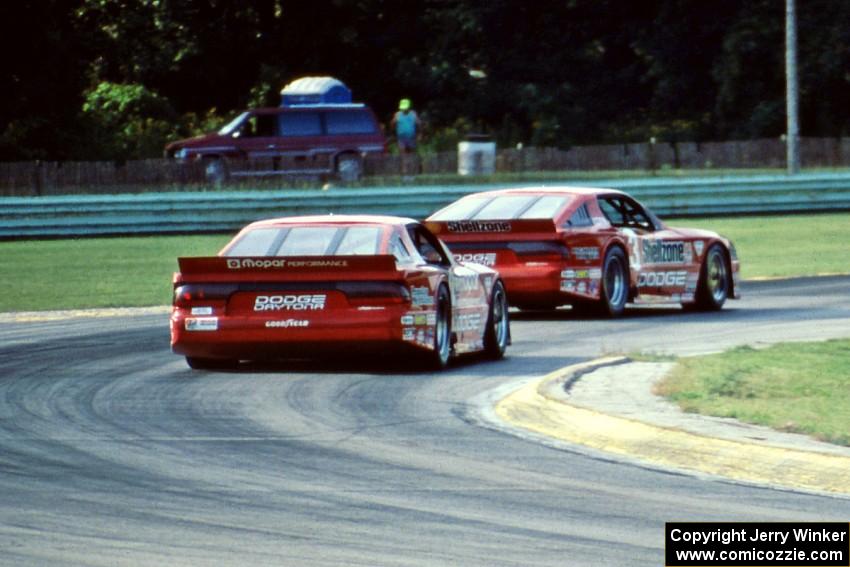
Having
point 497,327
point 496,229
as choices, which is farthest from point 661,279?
point 497,327

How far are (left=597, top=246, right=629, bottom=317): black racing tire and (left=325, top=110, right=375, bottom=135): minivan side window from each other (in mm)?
28685

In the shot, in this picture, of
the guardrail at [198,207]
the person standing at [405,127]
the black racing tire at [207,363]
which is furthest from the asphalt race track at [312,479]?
the person standing at [405,127]

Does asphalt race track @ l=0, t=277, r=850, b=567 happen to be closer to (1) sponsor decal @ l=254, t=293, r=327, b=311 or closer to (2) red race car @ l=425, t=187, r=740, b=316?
(1) sponsor decal @ l=254, t=293, r=327, b=311

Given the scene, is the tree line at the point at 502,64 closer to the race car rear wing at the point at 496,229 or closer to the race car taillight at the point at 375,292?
the race car rear wing at the point at 496,229

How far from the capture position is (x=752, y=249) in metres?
30.8

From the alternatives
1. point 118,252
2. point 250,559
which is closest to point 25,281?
point 118,252

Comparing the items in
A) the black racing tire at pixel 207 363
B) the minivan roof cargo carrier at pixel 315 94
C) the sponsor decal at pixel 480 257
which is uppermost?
the minivan roof cargo carrier at pixel 315 94

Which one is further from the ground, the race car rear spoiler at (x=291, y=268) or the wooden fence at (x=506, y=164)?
the wooden fence at (x=506, y=164)

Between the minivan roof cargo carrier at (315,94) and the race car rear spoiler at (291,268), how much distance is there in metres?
37.5

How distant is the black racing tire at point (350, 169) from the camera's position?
44.7 meters

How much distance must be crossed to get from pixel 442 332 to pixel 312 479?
565cm

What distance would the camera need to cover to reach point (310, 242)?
15.1 meters

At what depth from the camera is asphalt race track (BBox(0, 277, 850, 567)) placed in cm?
752

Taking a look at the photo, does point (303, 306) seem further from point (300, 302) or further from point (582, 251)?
point (582, 251)
